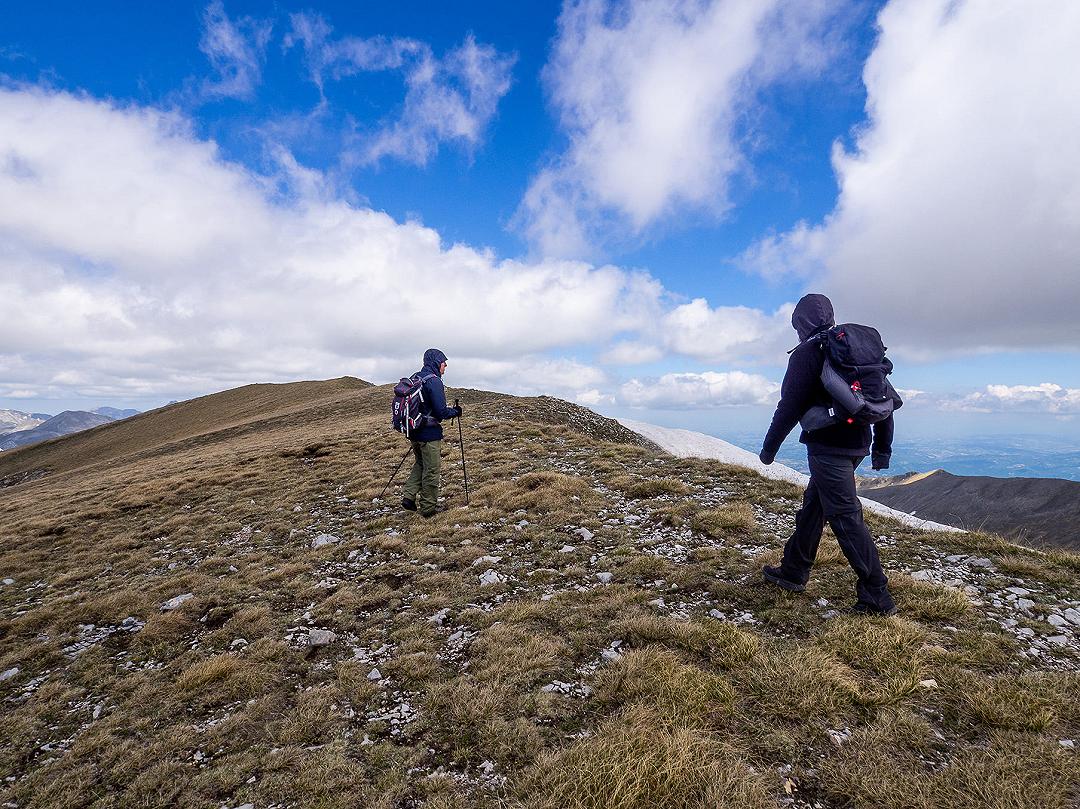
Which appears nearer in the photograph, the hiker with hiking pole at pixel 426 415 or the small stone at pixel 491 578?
the small stone at pixel 491 578

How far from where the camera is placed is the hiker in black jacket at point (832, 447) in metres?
6.08

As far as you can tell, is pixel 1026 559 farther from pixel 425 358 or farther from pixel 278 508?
pixel 278 508

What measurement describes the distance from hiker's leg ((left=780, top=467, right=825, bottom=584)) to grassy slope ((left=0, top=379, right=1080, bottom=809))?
0.38 meters

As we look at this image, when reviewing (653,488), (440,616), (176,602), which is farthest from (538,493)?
(176,602)

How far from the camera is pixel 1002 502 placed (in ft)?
346

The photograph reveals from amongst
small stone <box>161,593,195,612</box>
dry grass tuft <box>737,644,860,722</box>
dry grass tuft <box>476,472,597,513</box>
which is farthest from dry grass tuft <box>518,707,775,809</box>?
small stone <box>161,593,195,612</box>

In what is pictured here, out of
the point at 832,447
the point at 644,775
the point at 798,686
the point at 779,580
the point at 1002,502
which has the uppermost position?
the point at 832,447

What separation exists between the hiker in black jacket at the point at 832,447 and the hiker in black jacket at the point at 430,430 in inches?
329

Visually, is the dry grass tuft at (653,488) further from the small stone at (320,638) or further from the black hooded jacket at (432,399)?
the small stone at (320,638)

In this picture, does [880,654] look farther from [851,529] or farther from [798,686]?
[851,529]

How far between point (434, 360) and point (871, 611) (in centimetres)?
1053

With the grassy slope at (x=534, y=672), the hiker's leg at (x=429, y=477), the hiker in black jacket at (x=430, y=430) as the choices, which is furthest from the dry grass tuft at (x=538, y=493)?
the hiker in black jacket at (x=430, y=430)

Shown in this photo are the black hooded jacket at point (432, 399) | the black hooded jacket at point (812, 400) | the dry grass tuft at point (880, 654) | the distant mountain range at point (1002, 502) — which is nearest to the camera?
the dry grass tuft at point (880, 654)

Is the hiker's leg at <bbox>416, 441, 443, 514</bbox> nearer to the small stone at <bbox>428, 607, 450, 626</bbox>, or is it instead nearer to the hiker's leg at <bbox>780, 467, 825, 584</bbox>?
the small stone at <bbox>428, 607, 450, 626</bbox>
